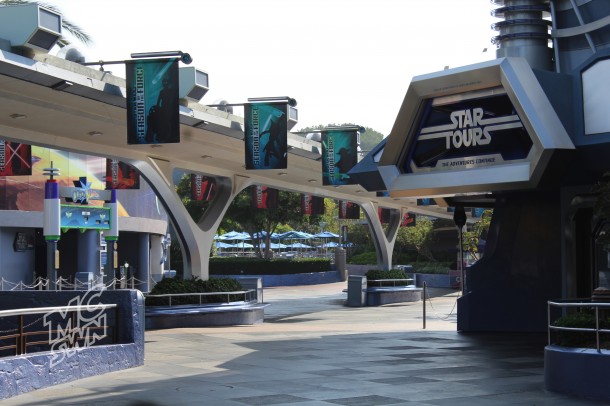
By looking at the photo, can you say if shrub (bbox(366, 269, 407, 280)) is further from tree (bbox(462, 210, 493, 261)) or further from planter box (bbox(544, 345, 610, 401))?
planter box (bbox(544, 345, 610, 401))

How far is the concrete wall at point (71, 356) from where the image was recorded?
12930mm

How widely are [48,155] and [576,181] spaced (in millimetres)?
35159

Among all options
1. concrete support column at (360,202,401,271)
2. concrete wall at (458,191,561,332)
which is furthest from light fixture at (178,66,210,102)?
concrete support column at (360,202,401,271)

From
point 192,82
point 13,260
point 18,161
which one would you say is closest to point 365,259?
point 13,260

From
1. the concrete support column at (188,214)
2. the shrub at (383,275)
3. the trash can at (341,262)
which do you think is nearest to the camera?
the concrete support column at (188,214)

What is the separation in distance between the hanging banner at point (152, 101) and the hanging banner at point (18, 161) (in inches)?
443

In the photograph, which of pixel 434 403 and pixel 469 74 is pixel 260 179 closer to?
pixel 469 74

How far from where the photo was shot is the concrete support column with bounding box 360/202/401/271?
6007cm

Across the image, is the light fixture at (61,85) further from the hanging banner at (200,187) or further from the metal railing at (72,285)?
the hanging banner at (200,187)

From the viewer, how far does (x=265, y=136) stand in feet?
87.7

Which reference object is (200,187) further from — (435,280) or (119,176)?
(435,280)

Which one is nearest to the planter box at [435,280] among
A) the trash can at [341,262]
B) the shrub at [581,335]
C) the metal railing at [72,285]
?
the trash can at [341,262]

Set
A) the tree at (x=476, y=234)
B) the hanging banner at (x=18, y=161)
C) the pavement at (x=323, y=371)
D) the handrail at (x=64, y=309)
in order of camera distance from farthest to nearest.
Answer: the tree at (x=476, y=234), the hanging banner at (x=18, y=161), the handrail at (x=64, y=309), the pavement at (x=323, y=371)

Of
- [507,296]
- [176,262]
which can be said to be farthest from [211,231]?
[176,262]
